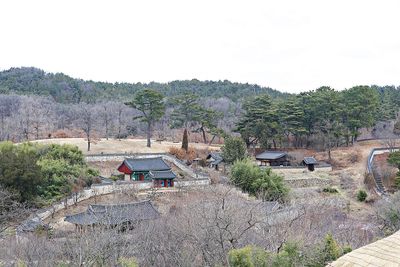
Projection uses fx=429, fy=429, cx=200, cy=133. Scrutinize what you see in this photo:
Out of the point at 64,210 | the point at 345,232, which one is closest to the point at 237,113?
the point at 64,210

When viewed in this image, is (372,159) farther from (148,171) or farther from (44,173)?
(44,173)

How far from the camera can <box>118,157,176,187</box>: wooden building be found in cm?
2692

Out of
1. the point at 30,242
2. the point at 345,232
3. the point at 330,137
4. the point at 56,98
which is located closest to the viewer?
the point at 30,242

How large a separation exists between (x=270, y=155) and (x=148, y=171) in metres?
10.5

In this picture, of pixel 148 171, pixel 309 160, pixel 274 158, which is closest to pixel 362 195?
pixel 309 160

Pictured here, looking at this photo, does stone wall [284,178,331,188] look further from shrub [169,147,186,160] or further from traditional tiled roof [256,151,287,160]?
shrub [169,147,186,160]

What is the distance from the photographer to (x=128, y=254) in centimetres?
1195

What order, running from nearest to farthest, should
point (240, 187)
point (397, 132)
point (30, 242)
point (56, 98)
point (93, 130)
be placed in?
point (30, 242) < point (240, 187) < point (397, 132) < point (93, 130) < point (56, 98)

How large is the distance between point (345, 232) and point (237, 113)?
136ft

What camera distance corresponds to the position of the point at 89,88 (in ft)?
249

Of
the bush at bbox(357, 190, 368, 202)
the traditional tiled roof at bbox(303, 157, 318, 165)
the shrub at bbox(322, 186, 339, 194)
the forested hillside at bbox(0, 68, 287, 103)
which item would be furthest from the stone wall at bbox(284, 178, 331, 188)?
the forested hillside at bbox(0, 68, 287, 103)

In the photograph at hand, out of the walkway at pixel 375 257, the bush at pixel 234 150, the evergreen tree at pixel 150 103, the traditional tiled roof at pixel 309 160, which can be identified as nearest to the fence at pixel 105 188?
the bush at pixel 234 150

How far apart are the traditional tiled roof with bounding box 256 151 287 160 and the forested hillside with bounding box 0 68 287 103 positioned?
1339 inches

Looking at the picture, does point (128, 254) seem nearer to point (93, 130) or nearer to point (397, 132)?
point (397, 132)
